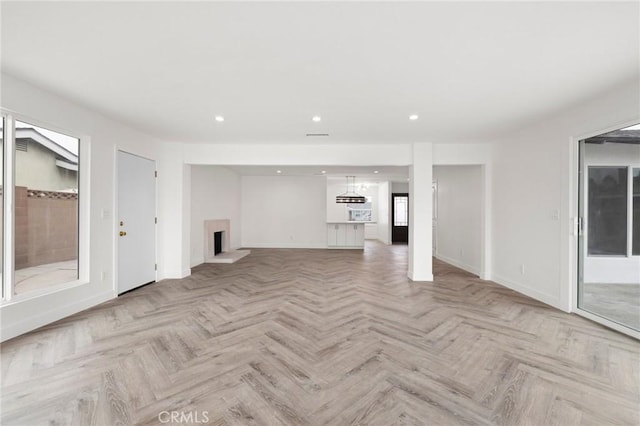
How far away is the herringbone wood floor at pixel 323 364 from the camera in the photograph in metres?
1.62

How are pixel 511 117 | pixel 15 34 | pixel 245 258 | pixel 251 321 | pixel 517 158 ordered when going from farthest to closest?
pixel 245 258, pixel 517 158, pixel 511 117, pixel 251 321, pixel 15 34

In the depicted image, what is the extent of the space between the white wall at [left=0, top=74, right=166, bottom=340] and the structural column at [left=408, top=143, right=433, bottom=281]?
4.83 meters

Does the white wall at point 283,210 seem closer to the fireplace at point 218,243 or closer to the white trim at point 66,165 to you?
the fireplace at point 218,243

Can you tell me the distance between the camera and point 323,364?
6.90 ft

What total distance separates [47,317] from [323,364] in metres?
3.14

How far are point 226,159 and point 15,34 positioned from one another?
10.2 ft

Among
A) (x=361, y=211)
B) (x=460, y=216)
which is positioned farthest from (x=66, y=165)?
(x=361, y=211)

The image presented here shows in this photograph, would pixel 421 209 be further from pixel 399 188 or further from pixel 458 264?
pixel 399 188

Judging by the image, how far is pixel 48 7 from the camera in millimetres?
1595

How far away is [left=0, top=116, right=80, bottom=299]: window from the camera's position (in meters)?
2.60

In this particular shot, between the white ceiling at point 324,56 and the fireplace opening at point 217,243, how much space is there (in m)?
4.24

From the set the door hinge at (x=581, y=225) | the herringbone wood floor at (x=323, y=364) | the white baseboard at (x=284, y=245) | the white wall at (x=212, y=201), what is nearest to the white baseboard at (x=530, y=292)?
the herringbone wood floor at (x=323, y=364)

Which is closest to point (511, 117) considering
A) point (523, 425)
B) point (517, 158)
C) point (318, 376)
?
point (517, 158)

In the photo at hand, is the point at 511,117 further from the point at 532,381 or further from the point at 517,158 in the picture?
the point at 532,381
